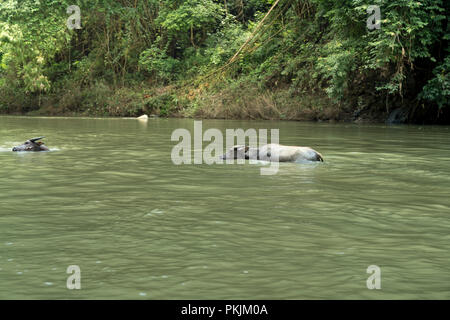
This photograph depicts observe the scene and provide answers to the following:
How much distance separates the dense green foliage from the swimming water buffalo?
10.0m

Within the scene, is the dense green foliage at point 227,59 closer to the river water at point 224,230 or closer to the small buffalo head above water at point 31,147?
the small buffalo head above water at point 31,147

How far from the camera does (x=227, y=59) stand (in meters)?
35.4

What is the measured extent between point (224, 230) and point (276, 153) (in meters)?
5.75

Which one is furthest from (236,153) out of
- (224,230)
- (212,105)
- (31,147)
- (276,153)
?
(212,105)

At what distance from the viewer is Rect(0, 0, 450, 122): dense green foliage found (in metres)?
22.1

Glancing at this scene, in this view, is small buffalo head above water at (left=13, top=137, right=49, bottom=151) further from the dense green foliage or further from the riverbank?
the riverbank

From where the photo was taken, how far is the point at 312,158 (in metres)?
10.9

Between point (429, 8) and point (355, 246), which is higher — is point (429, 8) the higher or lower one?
the higher one

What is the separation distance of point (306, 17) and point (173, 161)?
22066mm

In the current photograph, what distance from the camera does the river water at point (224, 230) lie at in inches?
156

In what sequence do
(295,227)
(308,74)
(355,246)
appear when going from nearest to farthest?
(355,246) < (295,227) < (308,74)

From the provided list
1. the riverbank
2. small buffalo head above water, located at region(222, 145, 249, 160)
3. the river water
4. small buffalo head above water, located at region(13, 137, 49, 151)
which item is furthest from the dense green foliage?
the river water
